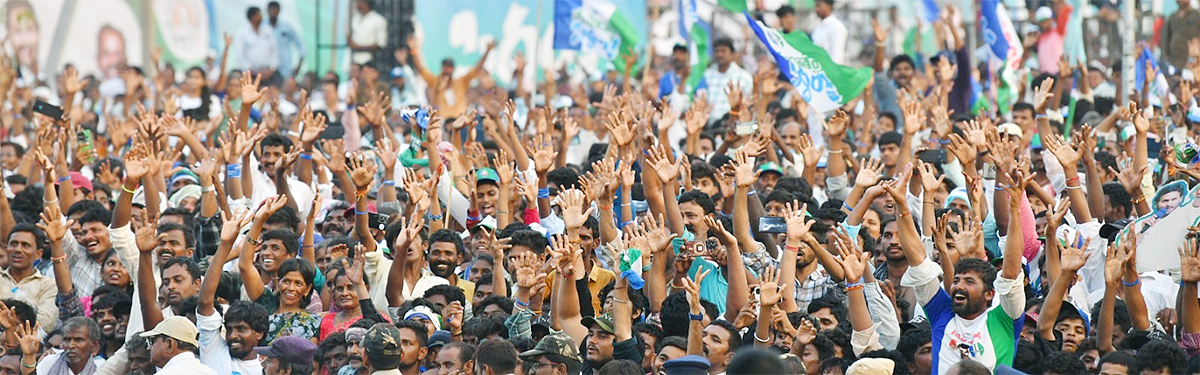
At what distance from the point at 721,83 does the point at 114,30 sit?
9377 mm

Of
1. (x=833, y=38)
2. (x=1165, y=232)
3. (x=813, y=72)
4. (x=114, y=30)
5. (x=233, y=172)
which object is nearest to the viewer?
(x=1165, y=232)

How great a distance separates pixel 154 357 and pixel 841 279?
10.2 feet

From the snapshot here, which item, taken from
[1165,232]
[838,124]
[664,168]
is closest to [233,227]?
[664,168]

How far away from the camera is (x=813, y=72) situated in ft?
40.3

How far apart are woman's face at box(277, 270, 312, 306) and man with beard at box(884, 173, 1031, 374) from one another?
9.69 ft

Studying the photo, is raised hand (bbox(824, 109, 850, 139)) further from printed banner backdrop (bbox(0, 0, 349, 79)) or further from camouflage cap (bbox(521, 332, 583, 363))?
printed banner backdrop (bbox(0, 0, 349, 79))

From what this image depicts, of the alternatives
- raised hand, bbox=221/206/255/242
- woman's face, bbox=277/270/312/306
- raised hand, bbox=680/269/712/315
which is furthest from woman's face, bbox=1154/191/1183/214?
raised hand, bbox=221/206/255/242

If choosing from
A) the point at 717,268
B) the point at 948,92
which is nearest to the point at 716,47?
the point at 948,92

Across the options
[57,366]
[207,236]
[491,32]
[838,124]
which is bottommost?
[57,366]

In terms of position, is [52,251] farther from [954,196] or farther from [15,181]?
[954,196]

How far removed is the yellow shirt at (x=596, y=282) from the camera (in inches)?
337

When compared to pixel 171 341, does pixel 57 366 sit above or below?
below

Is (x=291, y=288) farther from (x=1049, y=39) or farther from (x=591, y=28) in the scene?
(x=1049, y=39)

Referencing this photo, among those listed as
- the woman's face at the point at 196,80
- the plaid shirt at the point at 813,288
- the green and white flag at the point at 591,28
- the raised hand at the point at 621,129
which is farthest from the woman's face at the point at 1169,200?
the woman's face at the point at 196,80
